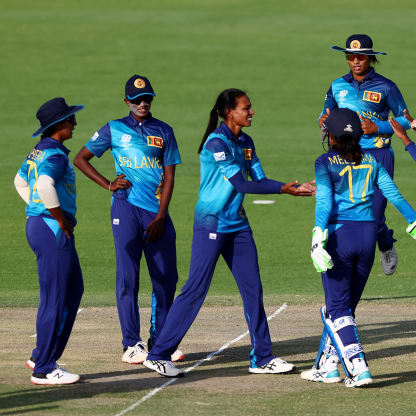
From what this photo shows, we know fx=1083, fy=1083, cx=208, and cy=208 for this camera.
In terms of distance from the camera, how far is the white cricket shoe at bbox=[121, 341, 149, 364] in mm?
9742

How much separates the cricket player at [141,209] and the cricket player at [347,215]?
5.83ft

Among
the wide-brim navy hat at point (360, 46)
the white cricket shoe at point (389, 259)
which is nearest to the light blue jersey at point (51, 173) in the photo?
the wide-brim navy hat at point (360, 46)

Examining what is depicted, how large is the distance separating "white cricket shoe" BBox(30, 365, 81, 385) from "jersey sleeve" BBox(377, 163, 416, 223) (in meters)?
2.95

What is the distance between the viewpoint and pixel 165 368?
916cm

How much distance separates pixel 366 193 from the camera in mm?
8781

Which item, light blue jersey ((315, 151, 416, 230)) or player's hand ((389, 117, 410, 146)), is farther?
player's hand ((389, 117, 410, 146))

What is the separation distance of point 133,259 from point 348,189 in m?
2.30

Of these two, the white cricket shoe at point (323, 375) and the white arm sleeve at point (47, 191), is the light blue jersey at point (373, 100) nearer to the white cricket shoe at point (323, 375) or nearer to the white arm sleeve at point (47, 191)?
the white cricket shoe at point (323, 375)

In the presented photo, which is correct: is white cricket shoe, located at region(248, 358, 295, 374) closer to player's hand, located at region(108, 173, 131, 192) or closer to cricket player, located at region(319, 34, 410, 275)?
player's hand, located at region(108, 173, 131, 192)

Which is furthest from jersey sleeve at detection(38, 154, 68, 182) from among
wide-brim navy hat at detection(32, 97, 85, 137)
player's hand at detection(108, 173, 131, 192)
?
player's hand at detection(108, 173, 131, 192)

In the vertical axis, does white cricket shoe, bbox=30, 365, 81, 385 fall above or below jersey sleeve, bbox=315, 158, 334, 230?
below

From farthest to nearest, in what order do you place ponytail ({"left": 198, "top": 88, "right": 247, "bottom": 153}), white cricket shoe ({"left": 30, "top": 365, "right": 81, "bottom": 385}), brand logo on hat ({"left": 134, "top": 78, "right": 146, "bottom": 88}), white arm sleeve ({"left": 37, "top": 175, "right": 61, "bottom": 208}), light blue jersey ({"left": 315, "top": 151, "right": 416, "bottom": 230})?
brand logo on hat ({"left": 134, "top": 78, "right": 146, "bottom": 88}) < ponytail ({"left": 198, "top": 88, "right": 247, "bottom": 153}) < white cricket shoe ({"left": 30, "top": 365, "right": 81, "bottom": 385}) < light blue jersey ({"left": 315, "top": 151, "right": 416, "bottom": 230}) < white arm sleeve ({"left": 37, "top": 175, "right": 61, "bottom": 208})

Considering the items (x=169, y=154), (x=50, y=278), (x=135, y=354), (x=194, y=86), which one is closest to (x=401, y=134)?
(x=169, y=154)

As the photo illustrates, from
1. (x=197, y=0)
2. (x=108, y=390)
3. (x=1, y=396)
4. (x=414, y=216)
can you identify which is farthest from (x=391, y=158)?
(x=197, y=0)
